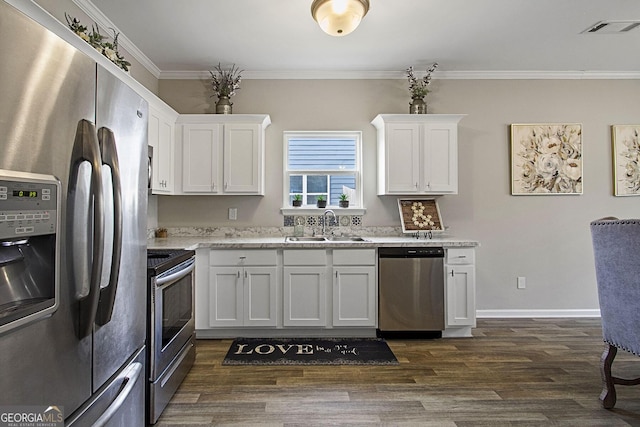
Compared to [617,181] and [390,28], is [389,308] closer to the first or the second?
[390,28]

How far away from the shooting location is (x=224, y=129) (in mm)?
3602

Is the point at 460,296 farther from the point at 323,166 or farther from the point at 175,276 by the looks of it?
the point at 175,276

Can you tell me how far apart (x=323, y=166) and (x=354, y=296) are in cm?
151

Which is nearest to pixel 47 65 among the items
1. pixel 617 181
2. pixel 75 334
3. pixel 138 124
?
pixel 138 124

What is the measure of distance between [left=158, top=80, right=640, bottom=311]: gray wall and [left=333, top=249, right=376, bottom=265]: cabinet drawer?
726mm

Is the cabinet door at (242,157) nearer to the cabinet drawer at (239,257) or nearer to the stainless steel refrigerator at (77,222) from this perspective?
the cabinet drawer at (239,257)

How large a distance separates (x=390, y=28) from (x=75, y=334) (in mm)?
3035

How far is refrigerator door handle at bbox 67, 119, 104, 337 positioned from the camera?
1.01 m

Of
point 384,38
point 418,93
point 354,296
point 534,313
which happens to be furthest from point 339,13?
point 534,313

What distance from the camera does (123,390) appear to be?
4.48ft

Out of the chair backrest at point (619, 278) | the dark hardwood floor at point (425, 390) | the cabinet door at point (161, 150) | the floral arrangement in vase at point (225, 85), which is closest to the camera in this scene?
the chair backrest at point (619, 278)

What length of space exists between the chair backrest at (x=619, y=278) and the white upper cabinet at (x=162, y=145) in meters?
3.32

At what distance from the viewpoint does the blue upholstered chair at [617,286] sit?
1928mm

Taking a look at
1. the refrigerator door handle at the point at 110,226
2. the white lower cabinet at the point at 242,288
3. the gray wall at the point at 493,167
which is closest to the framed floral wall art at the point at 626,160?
the gray wall at the point at 493,167
